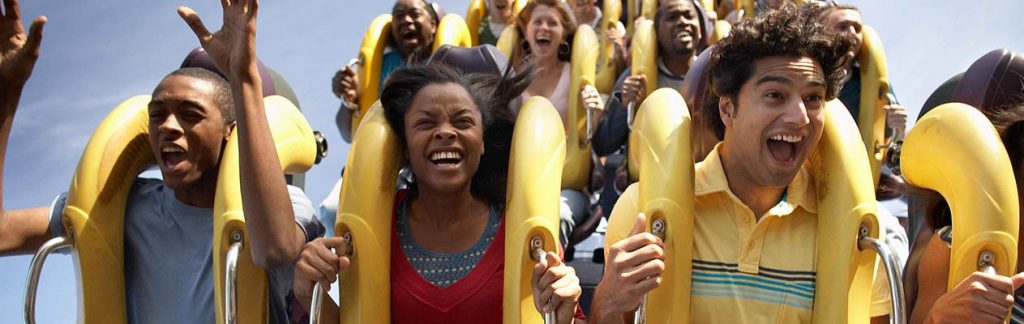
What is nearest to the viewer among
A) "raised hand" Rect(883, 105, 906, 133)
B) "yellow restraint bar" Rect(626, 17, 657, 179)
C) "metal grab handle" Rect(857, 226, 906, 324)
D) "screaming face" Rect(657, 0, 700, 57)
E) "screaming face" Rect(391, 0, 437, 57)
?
"metal grab handle" Rect(857, 226, 906, 324)

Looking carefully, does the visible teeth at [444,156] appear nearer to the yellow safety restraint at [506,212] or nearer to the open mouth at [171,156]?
the yellow safety restraint at [506,212]

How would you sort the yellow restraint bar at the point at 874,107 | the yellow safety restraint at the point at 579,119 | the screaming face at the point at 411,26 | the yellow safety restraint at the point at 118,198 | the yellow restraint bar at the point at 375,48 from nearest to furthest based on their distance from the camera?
the yellow safety restraint at the point at 118,198 < the yellow restraint bar at the point at 874,107 < the yellow safety restraint at the point at 579,119 < the yellow restraint bar at the point at 375,48 < the screaming face at the point at 411,26

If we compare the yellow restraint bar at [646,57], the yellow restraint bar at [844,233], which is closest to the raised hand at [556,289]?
the yellow restraint bar at [844,233]

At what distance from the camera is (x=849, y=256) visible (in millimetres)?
1831

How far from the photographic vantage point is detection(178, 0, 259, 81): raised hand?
6.40 ft

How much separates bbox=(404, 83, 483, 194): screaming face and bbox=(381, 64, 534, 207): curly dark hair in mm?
A: 35

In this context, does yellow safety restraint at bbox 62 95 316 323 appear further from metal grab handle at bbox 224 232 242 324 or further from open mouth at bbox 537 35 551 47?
open mouth at bbox 537 35 551 47

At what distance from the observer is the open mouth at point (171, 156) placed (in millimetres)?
2186

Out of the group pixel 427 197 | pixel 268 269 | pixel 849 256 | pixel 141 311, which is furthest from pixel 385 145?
pixel 849 256

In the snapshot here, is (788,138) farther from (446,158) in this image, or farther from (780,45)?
(446,158)

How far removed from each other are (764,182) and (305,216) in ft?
3.13

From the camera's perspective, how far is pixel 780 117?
75.1 inches

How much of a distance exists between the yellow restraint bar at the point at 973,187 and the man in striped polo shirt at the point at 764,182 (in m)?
0.21

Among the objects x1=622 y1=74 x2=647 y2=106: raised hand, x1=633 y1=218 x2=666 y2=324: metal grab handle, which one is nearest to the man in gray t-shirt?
x1=633 y1=218 x2=666 y2=324: metal grab handle
